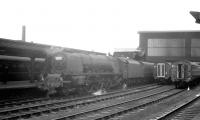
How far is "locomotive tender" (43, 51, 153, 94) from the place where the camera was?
61.9 ft

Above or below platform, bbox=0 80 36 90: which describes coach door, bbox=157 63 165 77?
above

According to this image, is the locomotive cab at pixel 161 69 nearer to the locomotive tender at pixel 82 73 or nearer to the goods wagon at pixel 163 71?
the goods wagon at pixel 163 71

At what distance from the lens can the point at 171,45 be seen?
47.4 m

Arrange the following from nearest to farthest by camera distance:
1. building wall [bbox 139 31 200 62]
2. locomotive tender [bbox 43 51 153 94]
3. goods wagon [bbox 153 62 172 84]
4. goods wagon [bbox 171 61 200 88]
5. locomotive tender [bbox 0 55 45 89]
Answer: locomotive tender [bbox 43 51 153 94] → locomotive tender [bbox 0 55 45 89] → goods wagon [bbox 171 61 200 88] → goods wagon [bbox 153 62 172 84] → building wall [bbox 139 31 200 62]

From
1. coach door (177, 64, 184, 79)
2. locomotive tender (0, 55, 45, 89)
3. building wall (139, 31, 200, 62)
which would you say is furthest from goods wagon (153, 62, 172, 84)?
building wall (139, 31, 200, 62)

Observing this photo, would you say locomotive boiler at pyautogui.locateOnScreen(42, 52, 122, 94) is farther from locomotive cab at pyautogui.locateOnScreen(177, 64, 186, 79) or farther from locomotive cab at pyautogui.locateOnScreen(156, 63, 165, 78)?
locomotive cab at pyautogui.locateOnScreen(156, 63, 165, 78)

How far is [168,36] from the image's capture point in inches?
1866

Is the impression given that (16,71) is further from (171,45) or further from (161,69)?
(171,45)

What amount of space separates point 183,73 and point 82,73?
11.7 meters

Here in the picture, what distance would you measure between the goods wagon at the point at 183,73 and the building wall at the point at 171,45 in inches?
702

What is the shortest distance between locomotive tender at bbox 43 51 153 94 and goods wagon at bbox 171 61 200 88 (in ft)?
16.2

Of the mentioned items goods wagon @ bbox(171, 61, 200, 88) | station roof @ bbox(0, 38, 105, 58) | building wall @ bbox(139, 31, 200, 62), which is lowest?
goods wagon @ bbox(171, 61, 200, 88)

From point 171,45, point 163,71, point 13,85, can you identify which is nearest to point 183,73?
point 163,71

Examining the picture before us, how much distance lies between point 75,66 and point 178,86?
12605 millimetres
